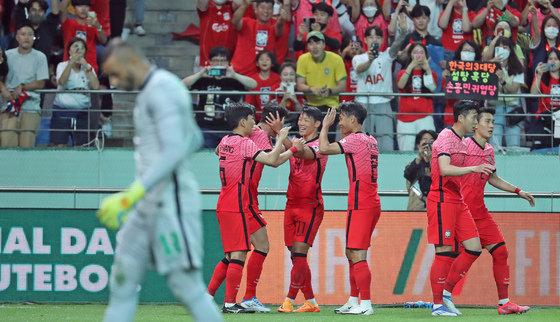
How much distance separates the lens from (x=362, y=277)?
10.0 metres

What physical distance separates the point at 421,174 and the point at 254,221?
309cm

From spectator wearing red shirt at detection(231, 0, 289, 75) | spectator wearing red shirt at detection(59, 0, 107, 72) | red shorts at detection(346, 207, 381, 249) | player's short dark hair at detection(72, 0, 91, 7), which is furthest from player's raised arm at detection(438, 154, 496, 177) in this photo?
player's short dark hair at detection(72, 0, 91, 7)

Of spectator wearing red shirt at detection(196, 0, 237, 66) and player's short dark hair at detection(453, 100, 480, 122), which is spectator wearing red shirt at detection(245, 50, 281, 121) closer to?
spectator wearing red shirt at detection(196, 0, 237, 66)

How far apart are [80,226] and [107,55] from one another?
613 cm

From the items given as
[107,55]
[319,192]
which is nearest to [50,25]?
[319,192]

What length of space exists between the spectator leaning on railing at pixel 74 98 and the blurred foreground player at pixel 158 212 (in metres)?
8.50

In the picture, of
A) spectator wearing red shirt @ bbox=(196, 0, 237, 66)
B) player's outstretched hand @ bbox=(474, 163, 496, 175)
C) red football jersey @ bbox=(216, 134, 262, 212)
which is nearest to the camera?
player's outstretched hand @ bbox=(474, 163, 496, 175)

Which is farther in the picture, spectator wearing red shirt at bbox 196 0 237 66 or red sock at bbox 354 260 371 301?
spectator wearing red shirt at bbox 196 0 237 66

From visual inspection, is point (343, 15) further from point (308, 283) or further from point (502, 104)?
point (308, 283)

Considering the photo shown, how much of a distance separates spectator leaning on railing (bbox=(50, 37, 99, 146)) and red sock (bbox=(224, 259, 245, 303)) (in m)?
4.92

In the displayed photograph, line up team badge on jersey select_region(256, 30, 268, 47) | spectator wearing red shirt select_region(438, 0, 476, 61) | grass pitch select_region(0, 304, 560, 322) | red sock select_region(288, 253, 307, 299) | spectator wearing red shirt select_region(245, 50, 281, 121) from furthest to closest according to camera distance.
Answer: spectator wearing red shirt select_region(438, 0, 476, 61)
team badge on jersey select_region(256, 30, 268, 47)
spectator wearing red shirt select_region(245, 50, 281, 121)
red sock select_region(288, 253, 307, 299)
grass pitch select_region(0, 304, 560, 322)

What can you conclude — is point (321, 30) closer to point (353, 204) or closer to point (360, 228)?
point (353, 204)

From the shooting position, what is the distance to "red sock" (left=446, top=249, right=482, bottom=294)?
33.3 feet

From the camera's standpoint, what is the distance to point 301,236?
1052cm
